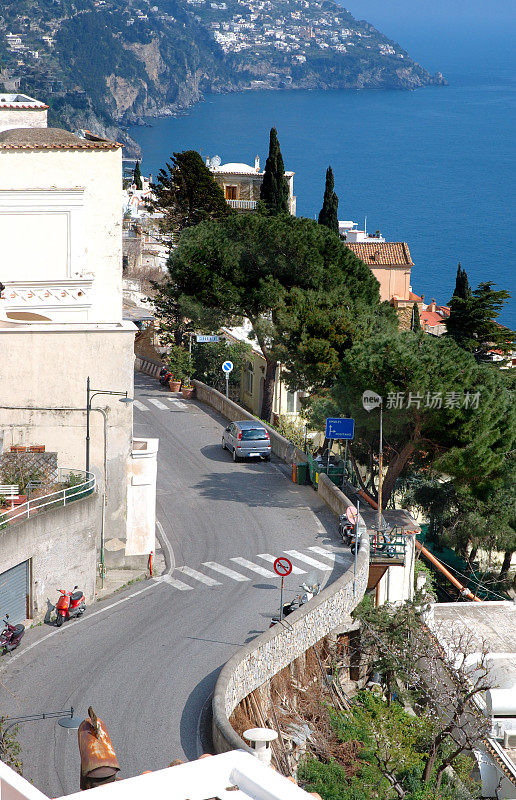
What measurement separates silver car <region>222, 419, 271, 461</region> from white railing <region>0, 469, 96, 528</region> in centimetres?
1100

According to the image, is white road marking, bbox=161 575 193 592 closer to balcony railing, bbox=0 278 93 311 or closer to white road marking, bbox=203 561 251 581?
white road marking, bbox=203 561 251 581

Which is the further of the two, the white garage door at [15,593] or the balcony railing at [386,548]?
the balcony railing at [386,548]

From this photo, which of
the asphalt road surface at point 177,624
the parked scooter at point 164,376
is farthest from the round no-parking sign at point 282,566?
the parked scooter at point 164,376

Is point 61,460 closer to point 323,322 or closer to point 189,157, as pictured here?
point 323,322

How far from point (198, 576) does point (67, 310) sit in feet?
31.9

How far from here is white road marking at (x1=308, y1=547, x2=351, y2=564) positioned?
1118 inches

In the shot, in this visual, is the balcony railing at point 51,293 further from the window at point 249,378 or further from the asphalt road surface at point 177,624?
the window at point 249,378

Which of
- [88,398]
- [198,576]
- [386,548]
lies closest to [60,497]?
[88,398]

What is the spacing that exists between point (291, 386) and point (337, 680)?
16208mm

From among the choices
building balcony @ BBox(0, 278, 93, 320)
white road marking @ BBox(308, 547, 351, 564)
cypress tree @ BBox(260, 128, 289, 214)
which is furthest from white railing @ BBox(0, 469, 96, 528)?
cypress tree @ BBox(260, 128, 289, 214)

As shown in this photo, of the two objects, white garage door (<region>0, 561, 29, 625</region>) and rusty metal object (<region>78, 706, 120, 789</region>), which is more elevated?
rusty metal object (<region>78, 706, 120, 789</region>)

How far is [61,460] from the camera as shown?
27.5 m

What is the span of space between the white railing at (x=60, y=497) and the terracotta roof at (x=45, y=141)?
398 inches

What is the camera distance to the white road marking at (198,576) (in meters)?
27.3
